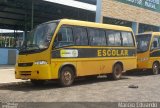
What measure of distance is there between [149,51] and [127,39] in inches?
90.1

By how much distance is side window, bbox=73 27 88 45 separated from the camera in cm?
1461

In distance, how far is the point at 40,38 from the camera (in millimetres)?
13836

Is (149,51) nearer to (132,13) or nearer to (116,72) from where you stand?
(116,72)

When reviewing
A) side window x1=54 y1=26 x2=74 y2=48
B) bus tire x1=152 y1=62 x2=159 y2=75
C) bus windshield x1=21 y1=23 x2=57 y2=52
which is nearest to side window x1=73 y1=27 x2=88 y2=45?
side window x1=54 y1=26 x2=74 y2=48

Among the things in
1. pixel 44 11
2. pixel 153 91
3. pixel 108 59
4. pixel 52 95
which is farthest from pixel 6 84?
pixel 44 11

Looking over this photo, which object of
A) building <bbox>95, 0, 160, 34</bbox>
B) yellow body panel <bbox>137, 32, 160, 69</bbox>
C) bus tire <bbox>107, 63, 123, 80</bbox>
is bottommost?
bus tire <bbox>107, 63, 123, 80</bbox>

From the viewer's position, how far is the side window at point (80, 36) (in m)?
14.6

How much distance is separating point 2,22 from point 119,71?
2137 cm

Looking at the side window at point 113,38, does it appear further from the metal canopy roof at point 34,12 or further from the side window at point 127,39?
the metal canopy roof at point 34,12

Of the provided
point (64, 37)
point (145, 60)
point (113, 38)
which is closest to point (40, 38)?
→ point (64, 37)

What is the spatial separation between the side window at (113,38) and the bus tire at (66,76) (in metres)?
3.08

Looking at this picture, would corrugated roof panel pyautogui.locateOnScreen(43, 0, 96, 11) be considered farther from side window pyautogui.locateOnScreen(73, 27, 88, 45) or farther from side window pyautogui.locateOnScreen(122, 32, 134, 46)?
side window pyautogui.locateOnScreen(73, 27, 88, 45)

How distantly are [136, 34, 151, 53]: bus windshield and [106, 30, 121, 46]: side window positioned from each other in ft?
9.52

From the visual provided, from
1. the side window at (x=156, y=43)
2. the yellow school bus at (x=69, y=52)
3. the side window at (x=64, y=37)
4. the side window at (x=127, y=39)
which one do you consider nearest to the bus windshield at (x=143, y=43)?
the side window at (x=156, y=43)
